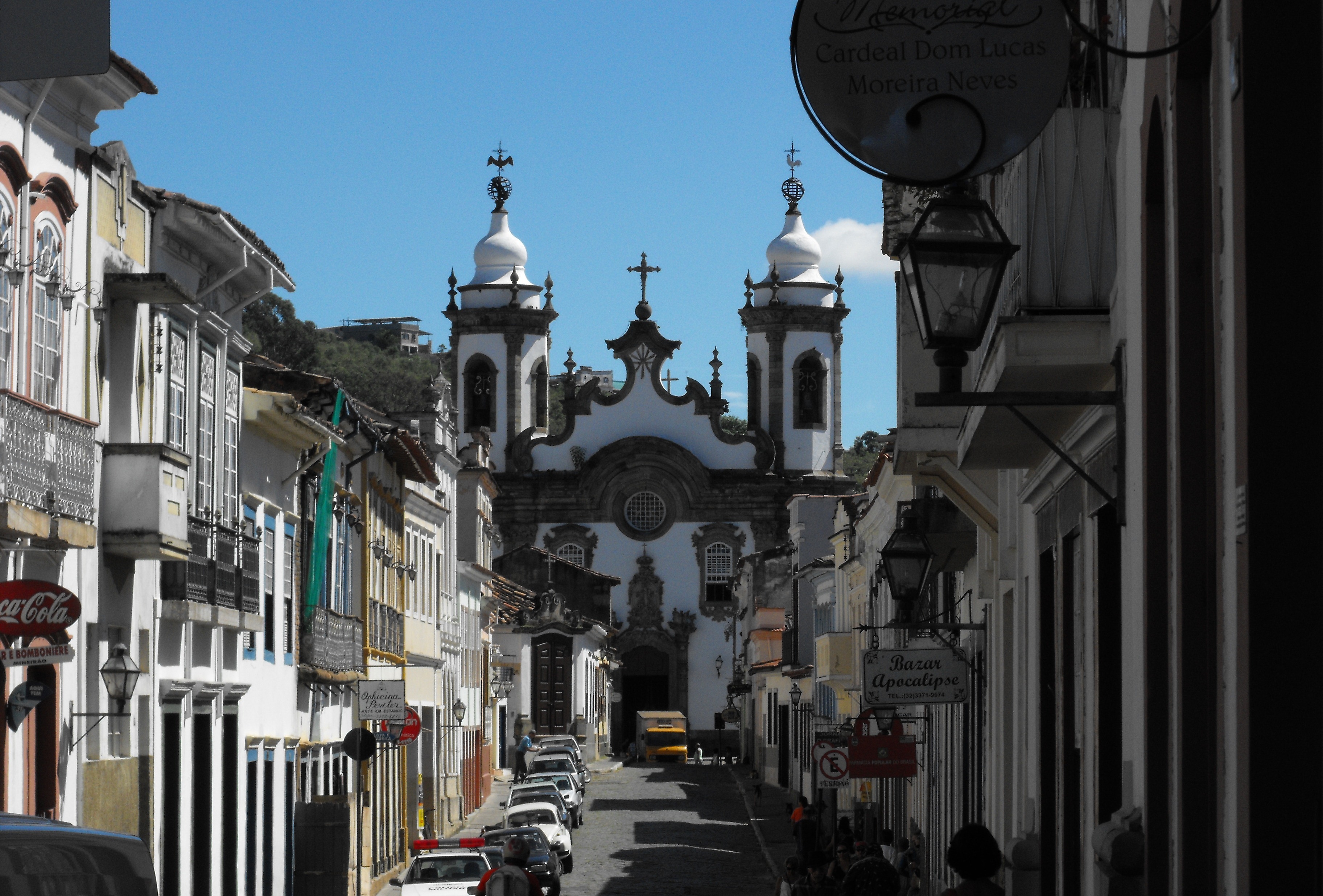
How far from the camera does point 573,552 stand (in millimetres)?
82688

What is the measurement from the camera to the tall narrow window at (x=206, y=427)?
66.4 ft

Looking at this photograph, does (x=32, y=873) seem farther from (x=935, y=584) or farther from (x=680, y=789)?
(x=680, y=789)

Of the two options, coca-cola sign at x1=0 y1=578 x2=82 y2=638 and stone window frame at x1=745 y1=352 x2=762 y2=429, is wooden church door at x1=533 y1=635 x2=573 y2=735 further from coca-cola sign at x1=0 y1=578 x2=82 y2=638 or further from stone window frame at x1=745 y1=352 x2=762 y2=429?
coca-cola sign at x1=0 y1=578 x2=82 y2=638

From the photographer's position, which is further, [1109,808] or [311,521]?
[311,521]

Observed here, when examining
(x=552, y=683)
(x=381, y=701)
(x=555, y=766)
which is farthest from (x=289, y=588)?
(x=552, y=683)

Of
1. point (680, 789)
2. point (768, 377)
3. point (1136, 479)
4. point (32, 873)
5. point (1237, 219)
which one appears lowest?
point (680, 789)

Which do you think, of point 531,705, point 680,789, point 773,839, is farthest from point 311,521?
point 531,705

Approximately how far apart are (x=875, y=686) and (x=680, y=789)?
39.5 meters

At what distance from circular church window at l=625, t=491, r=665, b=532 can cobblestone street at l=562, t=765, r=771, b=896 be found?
2320cm

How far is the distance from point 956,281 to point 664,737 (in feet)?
221

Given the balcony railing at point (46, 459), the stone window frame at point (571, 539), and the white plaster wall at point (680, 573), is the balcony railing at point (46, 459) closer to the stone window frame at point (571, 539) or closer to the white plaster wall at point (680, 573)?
the stone window frame at point (571, 539)

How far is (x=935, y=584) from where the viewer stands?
27.3 metres

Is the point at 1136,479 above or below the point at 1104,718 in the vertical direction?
above

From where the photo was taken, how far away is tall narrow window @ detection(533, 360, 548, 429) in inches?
3349
